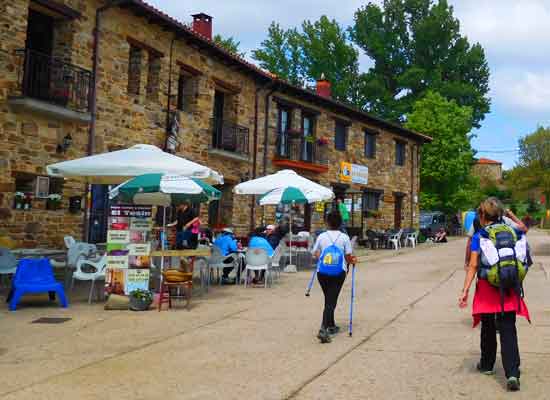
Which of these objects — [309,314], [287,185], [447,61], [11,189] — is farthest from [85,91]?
[447,61]

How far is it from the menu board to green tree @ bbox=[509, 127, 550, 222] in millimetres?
49034

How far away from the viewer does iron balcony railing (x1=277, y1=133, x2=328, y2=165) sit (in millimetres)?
21534

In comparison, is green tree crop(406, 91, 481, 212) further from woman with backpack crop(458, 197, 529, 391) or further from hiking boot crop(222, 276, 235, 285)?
woman with backpack crop(458, 197, 529, 391)

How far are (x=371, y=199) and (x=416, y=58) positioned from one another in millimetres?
20230

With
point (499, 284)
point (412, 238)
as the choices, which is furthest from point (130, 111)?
point (412, 238)

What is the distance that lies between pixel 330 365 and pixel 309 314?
288cm

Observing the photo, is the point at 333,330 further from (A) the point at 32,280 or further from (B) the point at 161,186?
(A) the point at 32,280

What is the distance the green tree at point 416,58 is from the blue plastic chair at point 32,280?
35.6 meters

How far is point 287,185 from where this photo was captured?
14.2 meters

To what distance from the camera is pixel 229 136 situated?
738 inches

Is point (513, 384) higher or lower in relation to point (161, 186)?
lower

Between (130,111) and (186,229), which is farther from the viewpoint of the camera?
(130,111)

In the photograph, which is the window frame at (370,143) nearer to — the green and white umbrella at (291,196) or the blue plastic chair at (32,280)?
the green and white umbrella at (291,196)

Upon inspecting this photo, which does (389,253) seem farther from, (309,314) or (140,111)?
(309,314)
